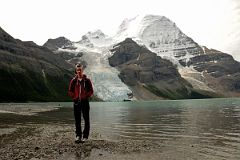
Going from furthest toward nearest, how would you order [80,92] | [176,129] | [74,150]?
[176,129] < [80,92] < [74,150]

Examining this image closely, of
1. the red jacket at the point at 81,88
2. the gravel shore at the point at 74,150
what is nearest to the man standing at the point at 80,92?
the red jacket at the point at 81,88

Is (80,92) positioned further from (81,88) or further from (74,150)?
(74,150)

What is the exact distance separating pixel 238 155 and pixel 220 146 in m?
3.91

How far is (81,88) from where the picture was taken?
23.1 meters

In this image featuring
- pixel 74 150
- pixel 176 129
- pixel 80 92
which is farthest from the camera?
pixel 176 129

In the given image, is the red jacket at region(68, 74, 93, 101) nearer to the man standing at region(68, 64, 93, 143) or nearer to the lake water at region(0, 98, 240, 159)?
the man standing at region(68, 64, 93, 143)

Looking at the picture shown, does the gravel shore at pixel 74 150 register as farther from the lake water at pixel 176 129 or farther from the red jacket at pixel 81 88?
the lake water at pixel 176 129

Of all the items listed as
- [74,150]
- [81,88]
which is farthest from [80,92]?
[74,150]

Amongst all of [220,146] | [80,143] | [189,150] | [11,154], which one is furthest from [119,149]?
[220,146]

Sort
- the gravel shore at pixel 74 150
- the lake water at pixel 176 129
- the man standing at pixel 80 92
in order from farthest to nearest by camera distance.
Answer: the lake water at pixel 176 129
the man standing at pixel 80 92
the gravel shore at pixel 74 150

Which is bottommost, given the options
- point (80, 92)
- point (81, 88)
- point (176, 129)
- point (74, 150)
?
point (176, 129)

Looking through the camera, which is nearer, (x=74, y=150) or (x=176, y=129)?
(x=74, y=150)

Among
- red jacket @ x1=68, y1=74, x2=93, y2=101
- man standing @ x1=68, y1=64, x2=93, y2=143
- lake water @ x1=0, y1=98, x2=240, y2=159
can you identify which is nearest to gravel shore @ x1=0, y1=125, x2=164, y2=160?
man standing @ x1=68, y1=64, x2=93, y2=143

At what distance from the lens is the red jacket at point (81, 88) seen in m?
23.0
